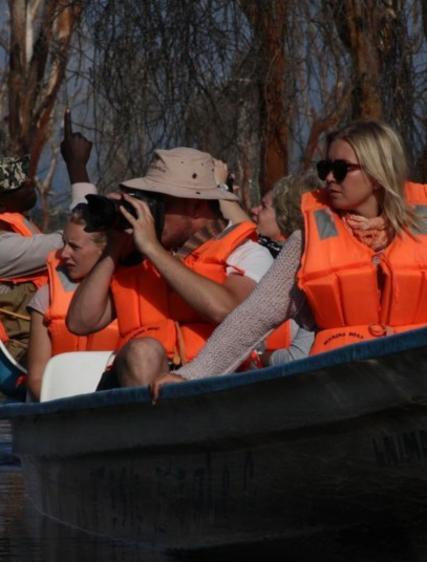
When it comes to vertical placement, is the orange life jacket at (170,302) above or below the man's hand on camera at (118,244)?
below

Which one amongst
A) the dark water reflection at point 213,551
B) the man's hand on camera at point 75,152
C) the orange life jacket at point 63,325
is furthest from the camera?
the man's hand on camera at point 75,152

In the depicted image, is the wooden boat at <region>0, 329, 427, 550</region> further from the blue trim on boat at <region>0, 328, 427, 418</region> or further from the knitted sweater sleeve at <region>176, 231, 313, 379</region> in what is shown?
the knitted sweater sleeve at <region>176, 231, 313, 379</region>

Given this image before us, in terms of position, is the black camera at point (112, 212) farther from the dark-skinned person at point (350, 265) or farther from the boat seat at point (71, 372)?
the boat seat at point (71, 372)

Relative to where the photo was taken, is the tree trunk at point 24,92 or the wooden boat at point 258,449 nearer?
the wooden boat at point 258,449

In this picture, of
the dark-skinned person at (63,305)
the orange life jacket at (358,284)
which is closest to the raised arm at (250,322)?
the orange life jacket at (358,284)

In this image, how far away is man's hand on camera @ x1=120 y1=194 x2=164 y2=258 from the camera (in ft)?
21.1

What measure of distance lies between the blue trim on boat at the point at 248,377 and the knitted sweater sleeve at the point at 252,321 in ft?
0.66

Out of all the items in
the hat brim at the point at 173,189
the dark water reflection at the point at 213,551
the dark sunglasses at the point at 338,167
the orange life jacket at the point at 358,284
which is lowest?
the dark water reflection at the point at 213,551

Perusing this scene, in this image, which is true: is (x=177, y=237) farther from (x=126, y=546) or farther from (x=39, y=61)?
(x=39, y=61)

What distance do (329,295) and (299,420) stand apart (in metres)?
0.54

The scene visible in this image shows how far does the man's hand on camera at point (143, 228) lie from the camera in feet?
21.1

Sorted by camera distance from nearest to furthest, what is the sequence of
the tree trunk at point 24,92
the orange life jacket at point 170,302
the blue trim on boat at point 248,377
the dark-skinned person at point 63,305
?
the blue trim on boat at point 248,377 < the orange life jacket at point 170,302 < the dark-skinned person at point 63,305 < the tree trunk at point 24,92

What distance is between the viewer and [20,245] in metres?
8.43

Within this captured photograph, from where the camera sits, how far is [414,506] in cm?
566
